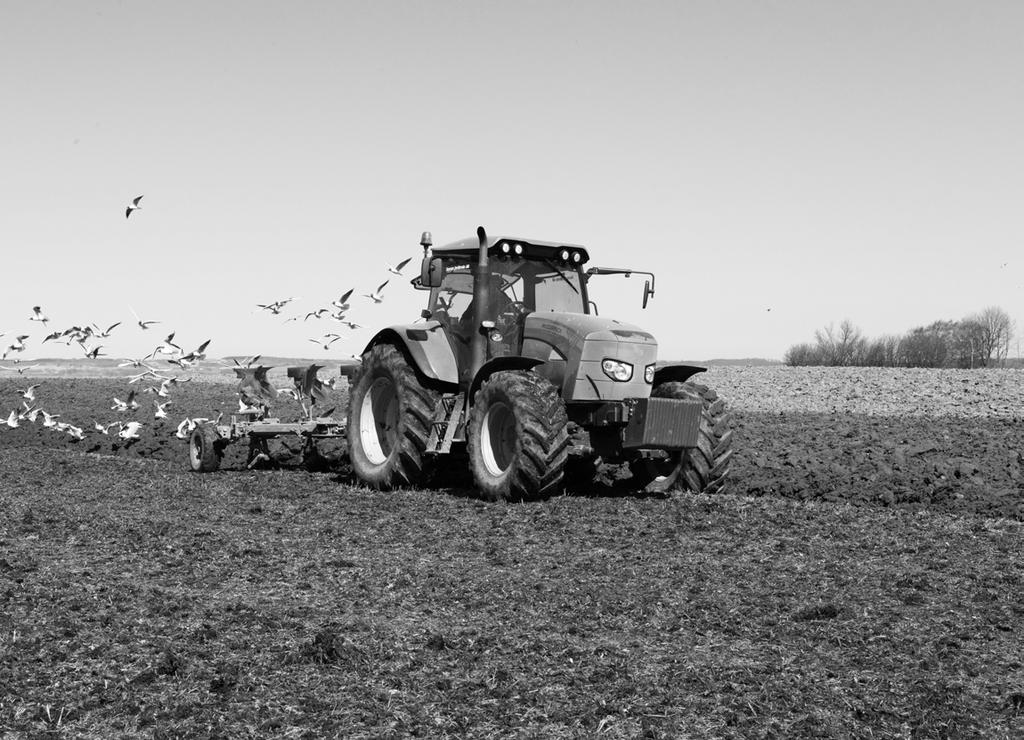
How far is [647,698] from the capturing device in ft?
16.2

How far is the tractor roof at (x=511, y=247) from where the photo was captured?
1115cm

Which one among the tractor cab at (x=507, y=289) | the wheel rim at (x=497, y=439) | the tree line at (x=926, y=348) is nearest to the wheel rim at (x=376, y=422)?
the tractor cab at (x=507, y=289)

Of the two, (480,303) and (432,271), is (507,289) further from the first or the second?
(432,271)

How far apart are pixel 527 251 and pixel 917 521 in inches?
178

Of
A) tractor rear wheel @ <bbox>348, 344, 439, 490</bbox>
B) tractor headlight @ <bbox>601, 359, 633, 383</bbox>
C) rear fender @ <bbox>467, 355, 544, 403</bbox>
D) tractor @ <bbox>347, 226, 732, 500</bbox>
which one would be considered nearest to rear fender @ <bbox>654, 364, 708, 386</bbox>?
tractor @ <bbox>347, 226, 732, 500</bbox>

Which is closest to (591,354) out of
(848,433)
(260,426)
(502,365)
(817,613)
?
(502,365)

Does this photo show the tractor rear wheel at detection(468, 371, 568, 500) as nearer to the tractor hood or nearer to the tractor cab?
the tractor hood

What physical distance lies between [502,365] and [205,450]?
470cm

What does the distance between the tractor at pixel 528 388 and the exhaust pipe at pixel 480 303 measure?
0.04ft

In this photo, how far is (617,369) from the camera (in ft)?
34.8

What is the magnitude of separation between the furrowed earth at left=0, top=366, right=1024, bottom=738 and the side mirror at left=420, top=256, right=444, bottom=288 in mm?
2155

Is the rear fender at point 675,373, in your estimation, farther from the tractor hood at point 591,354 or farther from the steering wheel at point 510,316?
the steering wheel at point 510,316

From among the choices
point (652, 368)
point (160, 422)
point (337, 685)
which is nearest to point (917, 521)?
point (652, 368)

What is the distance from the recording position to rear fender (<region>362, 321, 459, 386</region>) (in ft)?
38.0
